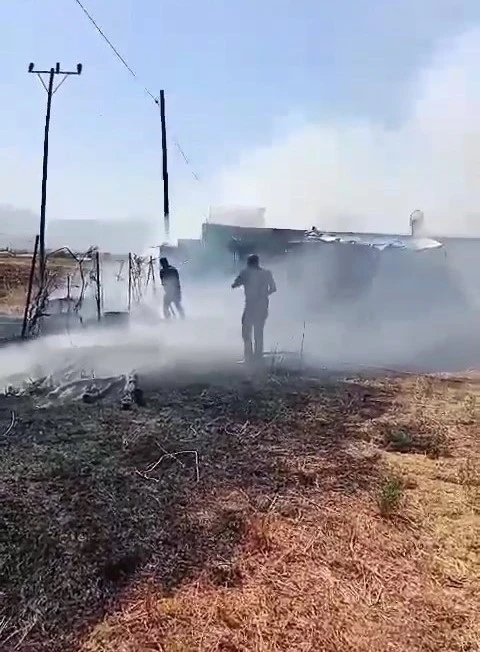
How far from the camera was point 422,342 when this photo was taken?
14438 millimetres

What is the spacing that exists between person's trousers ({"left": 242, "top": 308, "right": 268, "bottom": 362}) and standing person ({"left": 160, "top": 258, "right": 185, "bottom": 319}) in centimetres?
436

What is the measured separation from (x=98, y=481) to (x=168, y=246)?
1774cm

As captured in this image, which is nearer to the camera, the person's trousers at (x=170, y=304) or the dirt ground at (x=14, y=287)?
the person's trousers at (x=170, y=304)

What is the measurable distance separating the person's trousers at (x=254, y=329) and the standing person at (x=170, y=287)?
4.36 m

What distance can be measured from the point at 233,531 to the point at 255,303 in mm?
6404

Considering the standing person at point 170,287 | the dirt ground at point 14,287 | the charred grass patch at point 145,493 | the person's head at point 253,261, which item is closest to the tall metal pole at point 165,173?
the dirt ground at point 14,287

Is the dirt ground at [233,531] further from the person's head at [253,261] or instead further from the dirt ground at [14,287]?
the dirt ground at [14,287]

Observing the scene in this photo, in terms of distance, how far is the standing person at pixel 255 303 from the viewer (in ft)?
34.8

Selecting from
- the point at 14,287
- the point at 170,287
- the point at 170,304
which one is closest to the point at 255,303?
the point at 170,287

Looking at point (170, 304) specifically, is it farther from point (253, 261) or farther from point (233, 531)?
point (233, 531)

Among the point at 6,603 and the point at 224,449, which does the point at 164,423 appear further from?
the point at 6,603

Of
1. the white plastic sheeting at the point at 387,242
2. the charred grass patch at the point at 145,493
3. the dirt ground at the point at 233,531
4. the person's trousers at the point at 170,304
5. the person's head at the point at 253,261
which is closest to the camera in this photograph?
the dirt ground at the point at 233,531

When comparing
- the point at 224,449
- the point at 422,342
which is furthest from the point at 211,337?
the point at 224,449

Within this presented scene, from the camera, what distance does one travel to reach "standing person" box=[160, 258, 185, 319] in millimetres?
14695
